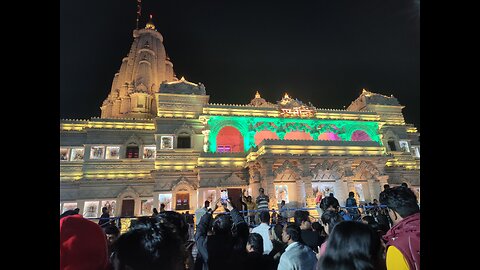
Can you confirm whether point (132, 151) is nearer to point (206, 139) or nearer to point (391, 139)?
point (206, 139)

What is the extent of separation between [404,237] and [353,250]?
73 cm

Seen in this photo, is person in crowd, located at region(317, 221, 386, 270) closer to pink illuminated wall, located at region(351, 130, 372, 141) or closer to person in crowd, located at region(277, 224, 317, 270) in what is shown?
person in crowd, located at region(277, 224, 317, 270)

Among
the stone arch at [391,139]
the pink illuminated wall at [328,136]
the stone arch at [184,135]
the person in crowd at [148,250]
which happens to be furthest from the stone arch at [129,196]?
the stone arch at [391,139]

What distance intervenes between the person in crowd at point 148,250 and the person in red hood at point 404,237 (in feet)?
6.74

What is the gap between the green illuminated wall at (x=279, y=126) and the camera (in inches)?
986

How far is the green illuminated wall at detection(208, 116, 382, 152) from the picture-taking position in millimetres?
25047

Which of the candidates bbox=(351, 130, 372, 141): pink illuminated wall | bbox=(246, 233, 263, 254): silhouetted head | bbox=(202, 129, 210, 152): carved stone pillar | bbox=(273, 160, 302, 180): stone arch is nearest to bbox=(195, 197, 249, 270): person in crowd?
bbox=(246, 233, 263, 254): silhouetted head

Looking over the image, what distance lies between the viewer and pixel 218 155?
2303cm

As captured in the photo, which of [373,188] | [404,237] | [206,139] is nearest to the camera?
[404,237]

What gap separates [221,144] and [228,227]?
23172 mm

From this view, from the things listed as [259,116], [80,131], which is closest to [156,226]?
[259,116]

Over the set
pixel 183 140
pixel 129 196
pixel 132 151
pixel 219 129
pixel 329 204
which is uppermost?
pixel 219 129

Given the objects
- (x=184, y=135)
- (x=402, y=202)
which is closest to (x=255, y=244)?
(x=402, y=202)

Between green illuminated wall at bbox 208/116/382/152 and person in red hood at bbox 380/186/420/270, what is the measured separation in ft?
69.8
